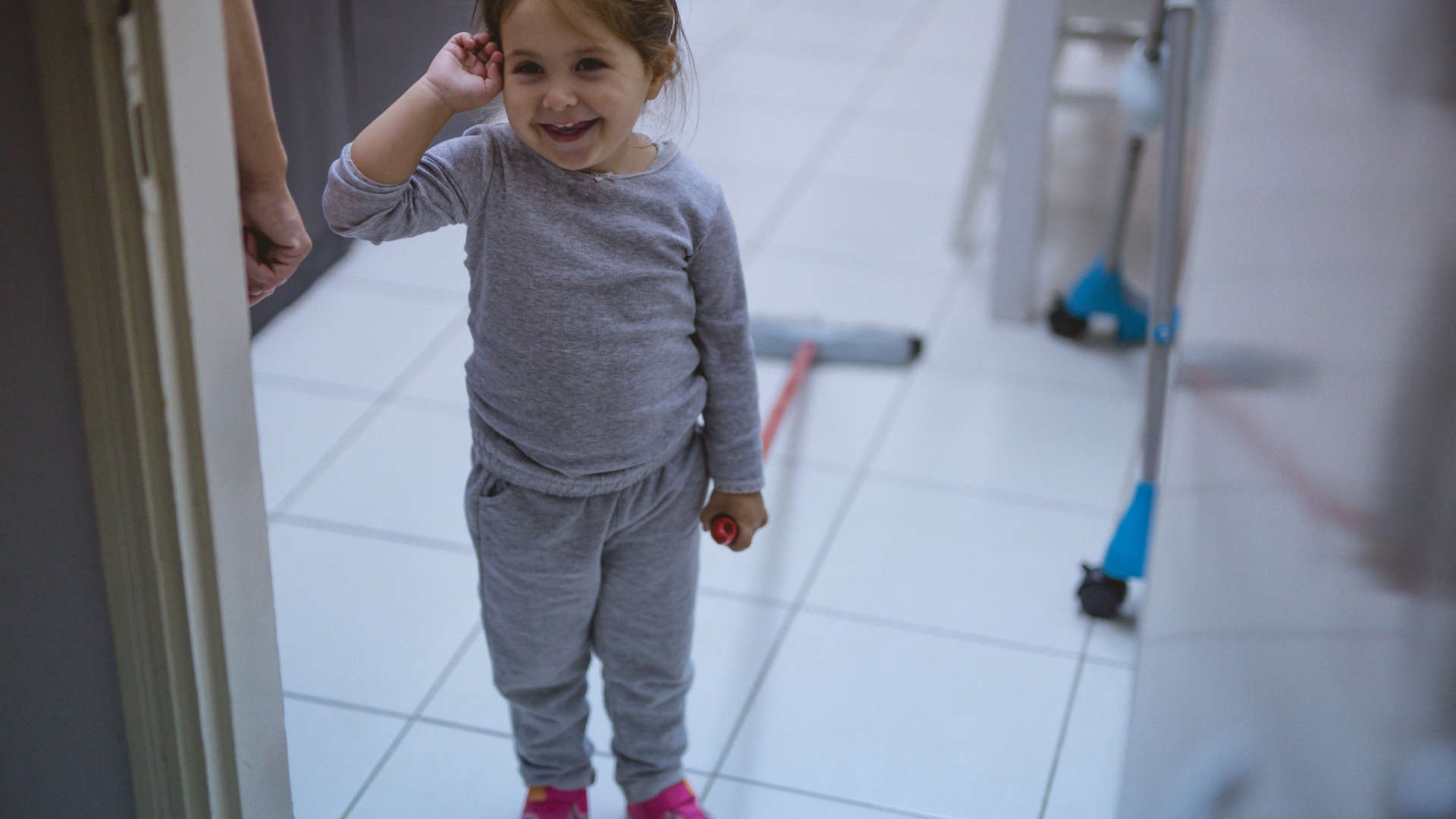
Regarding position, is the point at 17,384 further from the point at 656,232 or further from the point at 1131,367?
the point at 1131,367

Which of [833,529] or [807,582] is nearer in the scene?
[807,582]

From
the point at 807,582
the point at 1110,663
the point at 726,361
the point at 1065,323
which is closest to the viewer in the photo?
the point at 726,361

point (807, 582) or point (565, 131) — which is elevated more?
point (565, 131)

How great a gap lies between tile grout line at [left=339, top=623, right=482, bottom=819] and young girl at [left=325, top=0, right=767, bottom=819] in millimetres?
210

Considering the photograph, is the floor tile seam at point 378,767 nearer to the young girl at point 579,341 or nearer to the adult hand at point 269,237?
the young girl at point 579,341

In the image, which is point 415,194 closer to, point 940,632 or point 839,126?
point 940,632

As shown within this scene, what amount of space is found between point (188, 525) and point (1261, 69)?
0.74 metres

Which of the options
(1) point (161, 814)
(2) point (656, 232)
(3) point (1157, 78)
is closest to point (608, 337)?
(2) point (656, 232)

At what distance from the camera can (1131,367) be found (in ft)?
7.76

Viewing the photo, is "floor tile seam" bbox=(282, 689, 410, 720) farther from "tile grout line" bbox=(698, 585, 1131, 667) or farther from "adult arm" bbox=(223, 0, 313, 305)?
"adult arm" bbox=(223, 0, 313, 305)

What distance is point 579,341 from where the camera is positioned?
104cm

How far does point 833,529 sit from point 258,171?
1169 mm

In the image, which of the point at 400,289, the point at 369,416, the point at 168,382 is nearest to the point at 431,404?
the point at 369,416

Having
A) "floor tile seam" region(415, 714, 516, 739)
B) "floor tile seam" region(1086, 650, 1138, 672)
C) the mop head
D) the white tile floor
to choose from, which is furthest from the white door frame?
the mop head
